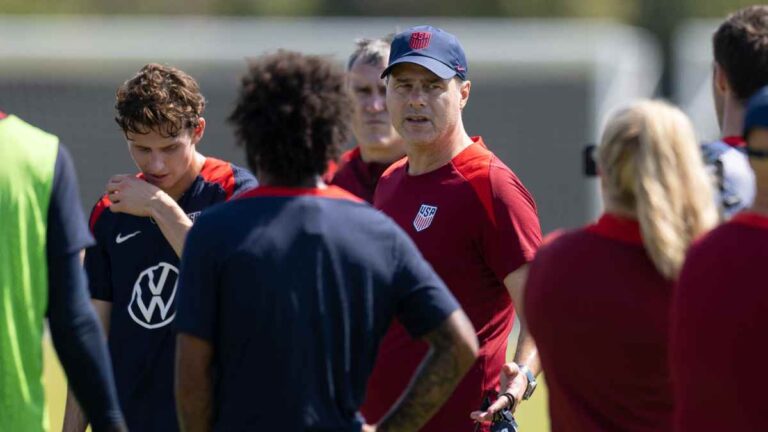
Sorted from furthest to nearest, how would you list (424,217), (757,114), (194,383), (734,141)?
(424,217) → (734,141) → (194,383) → (757,114)

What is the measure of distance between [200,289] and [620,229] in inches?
43.7

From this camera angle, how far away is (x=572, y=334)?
3.60 meters

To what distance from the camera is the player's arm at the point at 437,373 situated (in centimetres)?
380

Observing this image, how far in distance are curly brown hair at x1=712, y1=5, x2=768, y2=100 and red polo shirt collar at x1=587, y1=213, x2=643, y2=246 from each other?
1.12 m

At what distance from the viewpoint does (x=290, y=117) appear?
372 cm

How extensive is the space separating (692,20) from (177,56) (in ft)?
71.9

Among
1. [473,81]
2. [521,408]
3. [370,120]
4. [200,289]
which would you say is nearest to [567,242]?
[200,289]

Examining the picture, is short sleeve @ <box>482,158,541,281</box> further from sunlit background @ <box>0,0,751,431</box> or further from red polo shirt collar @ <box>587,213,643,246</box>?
sunlit background @ <box>0,0,751,431</box>

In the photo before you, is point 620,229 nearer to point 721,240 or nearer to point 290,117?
point 721,240

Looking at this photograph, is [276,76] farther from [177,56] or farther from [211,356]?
[177,56]

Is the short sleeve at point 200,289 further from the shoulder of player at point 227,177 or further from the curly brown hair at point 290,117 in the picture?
the shoulder of player at point 227,177

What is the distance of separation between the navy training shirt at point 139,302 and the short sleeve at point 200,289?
49.0 inches

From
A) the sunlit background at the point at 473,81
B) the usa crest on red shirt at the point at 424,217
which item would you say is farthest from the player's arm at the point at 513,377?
the sunlit background at the point at 473,81

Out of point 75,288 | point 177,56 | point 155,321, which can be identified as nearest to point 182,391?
point 75,288
